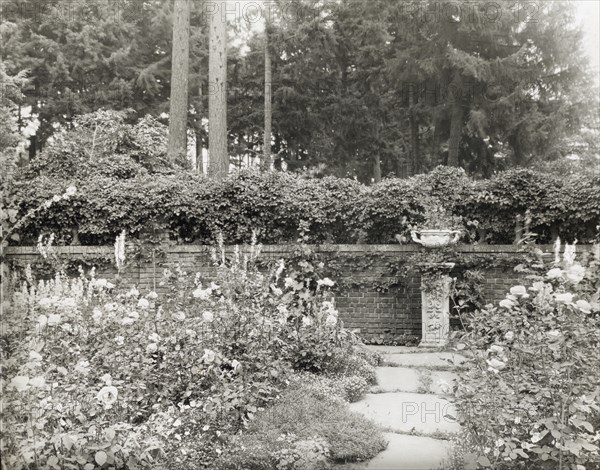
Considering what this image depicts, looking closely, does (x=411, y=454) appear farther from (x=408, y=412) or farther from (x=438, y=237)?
(x=438, y=237)

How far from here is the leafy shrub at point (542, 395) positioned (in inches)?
120

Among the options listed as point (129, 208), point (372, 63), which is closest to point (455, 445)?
point (129, 208)

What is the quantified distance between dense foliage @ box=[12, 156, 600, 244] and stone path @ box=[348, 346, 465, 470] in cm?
238

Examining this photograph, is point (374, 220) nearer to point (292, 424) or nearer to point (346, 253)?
point (346, 253)

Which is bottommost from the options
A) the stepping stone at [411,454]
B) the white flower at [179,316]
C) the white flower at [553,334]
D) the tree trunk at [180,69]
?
the stepping stone at [411,454]

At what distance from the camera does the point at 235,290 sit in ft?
17.7

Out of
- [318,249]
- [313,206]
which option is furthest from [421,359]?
[313,206]

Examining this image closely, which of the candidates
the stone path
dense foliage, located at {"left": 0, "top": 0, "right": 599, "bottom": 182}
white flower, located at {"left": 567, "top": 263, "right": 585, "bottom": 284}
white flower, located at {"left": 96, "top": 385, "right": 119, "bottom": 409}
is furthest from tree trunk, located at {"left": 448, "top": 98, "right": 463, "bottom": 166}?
white flower, located at {"left": 96, "top": 385, "right": 119, "bottom": 409}

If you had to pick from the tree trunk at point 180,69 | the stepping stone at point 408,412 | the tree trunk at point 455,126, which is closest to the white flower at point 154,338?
the stepping stone at point 408,412

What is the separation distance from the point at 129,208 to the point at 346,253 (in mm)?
3446

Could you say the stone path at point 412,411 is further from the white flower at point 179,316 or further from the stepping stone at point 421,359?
the white flower at point 179,316

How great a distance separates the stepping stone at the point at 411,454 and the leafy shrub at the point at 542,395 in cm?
19

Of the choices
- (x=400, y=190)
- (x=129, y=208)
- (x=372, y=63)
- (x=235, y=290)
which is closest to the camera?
(x=235, y=290)

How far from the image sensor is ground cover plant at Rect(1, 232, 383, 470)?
9.07 ft
